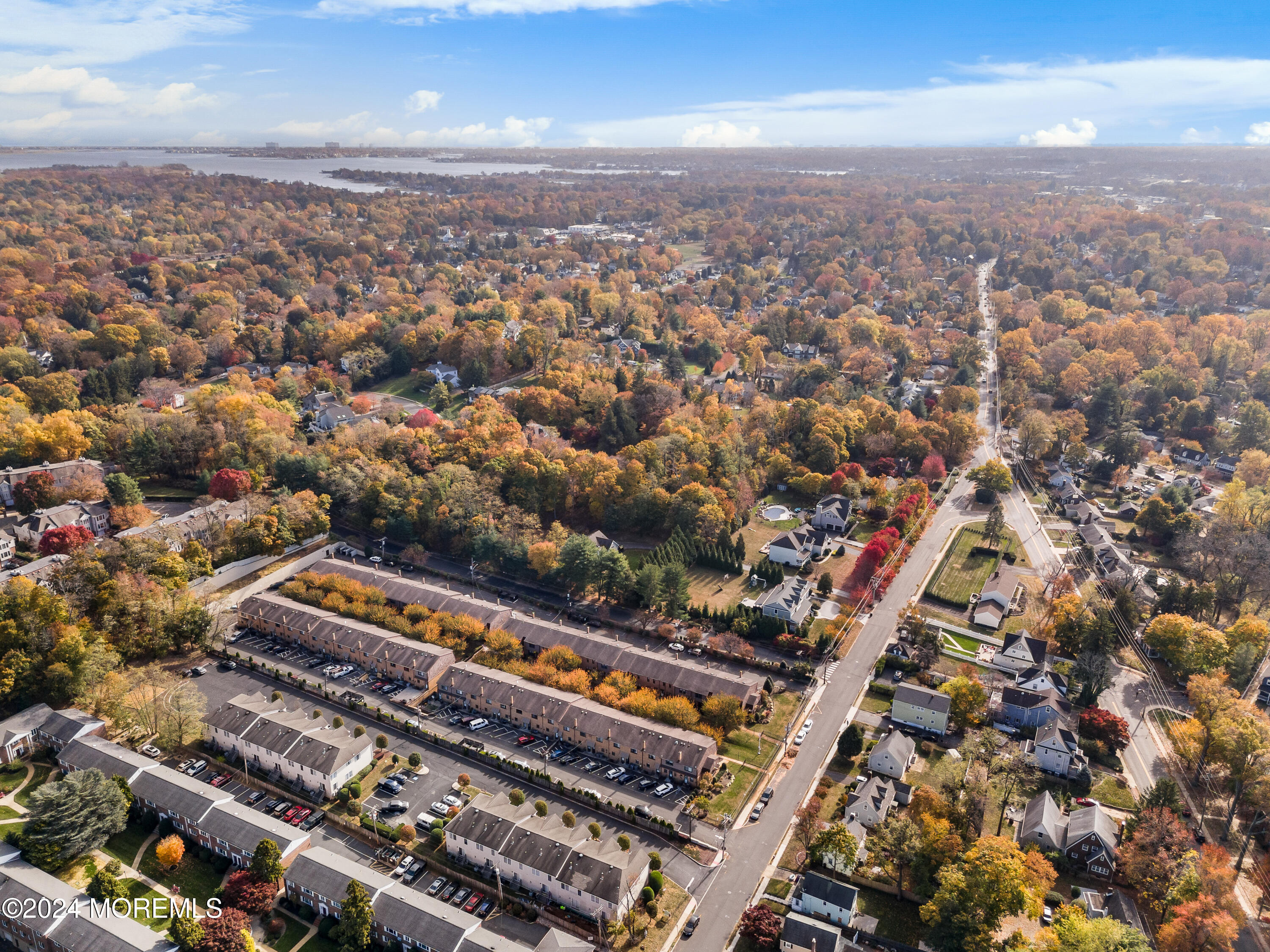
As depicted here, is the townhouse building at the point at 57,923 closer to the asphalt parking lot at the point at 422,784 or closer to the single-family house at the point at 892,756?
→ the asphalt parking lot at the point at 422,784

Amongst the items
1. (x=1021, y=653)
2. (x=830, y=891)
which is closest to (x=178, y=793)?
(x=830, y=891)

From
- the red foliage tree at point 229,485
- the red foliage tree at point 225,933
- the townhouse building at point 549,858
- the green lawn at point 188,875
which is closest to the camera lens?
the red foliage tree at point 225,933

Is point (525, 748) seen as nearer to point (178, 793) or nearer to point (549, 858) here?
point (549, 858)

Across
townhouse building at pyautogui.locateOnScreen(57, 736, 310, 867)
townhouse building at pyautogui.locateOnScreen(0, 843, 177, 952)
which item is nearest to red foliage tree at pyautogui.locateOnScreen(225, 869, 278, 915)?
townhouse building at pyautogui.locateOnScreen(57, 736, 310, 867)

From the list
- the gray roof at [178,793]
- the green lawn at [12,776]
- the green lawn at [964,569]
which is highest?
the gray roof at [178,793]

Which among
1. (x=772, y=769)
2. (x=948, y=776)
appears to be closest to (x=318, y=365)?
(x=772, y=769)

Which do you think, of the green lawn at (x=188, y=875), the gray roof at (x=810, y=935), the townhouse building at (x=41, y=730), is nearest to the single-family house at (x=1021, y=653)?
the gray roof at (x=810, y=935)

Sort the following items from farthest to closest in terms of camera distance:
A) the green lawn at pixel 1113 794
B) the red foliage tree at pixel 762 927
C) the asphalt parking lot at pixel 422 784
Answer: the green lawn at pixel 1113 794 → the asphalt parking lot at pixel 422 784 → the red foliage tree at pixel 762 927

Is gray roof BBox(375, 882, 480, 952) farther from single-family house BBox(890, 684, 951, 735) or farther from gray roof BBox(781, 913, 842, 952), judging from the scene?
single-family house BBox(890, 684, 951, 735)
